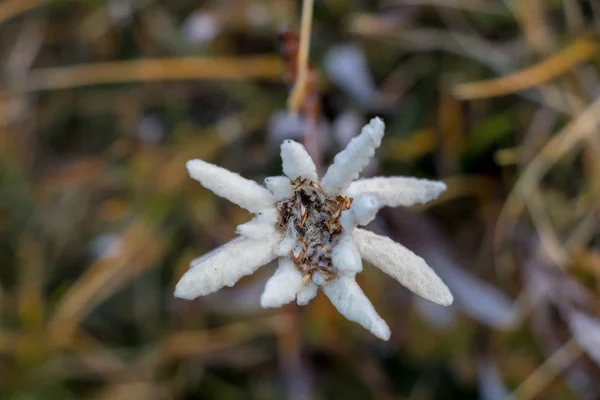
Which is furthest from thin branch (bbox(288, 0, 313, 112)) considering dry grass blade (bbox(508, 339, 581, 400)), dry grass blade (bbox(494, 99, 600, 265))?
dry grass blade (bbox(508, 339, 581, 400))

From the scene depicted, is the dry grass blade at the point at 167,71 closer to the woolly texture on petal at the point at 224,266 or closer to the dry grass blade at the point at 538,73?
the dry grass blade at the point at 538,73

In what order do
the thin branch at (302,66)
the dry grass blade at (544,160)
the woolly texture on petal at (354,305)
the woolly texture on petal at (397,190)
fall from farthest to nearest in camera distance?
the dry grass blade at (544,160), the thin branch at (302,66), the woolly texture on petal at (397,190), the woolly texture on petal at (354,305)

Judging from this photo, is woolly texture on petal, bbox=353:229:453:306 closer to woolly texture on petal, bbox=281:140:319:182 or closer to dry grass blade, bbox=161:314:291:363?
woolly texture on petal, bbox=281:140:319:182

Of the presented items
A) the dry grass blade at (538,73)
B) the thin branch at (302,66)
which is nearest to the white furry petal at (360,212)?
the thin branch at (302,66)

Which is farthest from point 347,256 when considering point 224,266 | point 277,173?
point 277,173

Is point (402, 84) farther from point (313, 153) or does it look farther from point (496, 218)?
point (313, 153)

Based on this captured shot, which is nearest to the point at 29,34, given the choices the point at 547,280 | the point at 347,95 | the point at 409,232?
the point at 347,95
